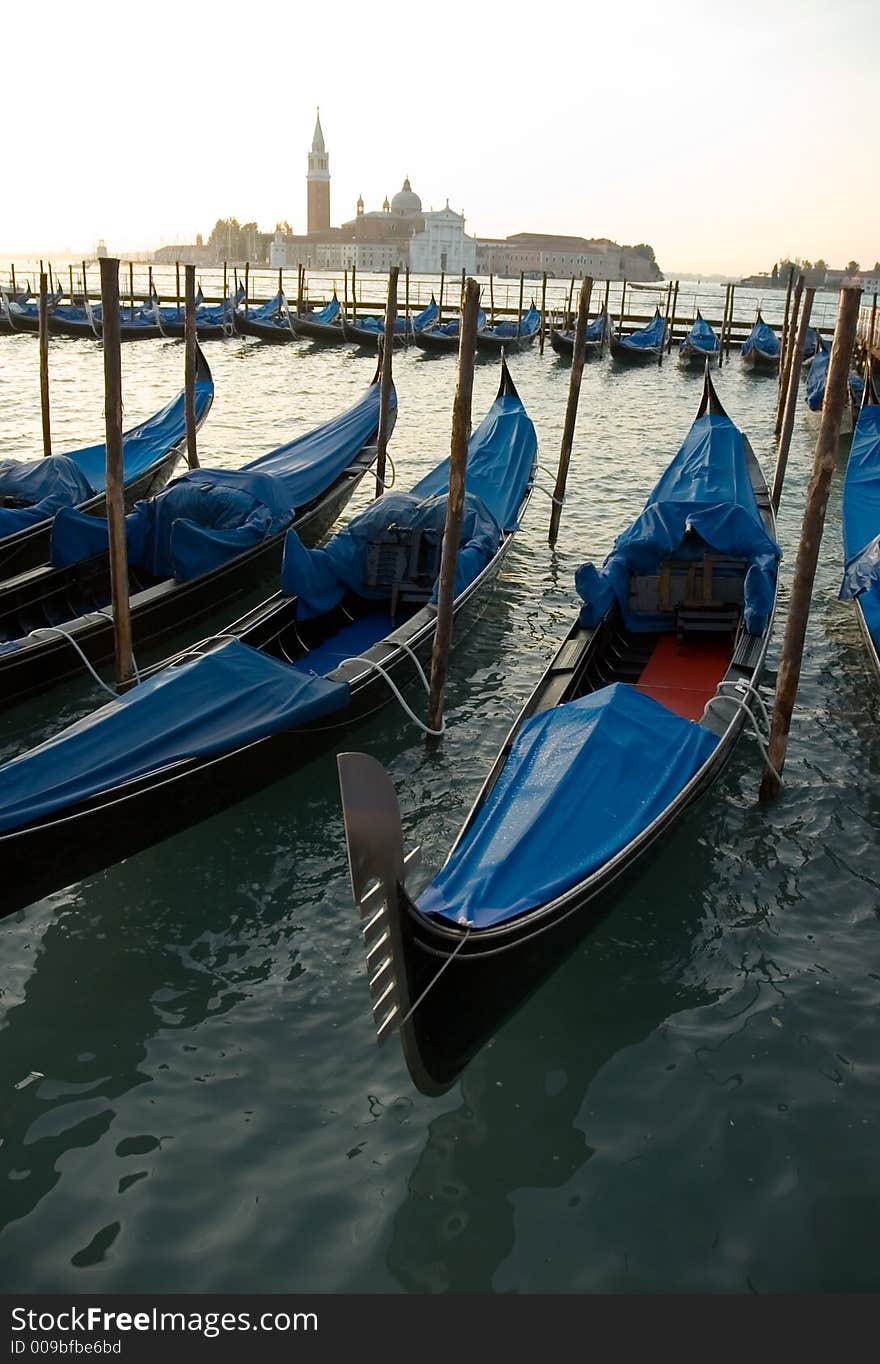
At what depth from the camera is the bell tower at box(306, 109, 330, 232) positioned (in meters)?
93.6

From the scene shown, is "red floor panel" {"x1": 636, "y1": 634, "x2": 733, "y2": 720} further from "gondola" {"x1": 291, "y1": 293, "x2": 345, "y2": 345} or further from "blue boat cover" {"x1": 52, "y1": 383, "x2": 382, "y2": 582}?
"gondola" {"x1": 291, "y1": 293, "x2": 345, "y2": 345}

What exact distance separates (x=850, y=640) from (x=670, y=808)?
3.35 metres

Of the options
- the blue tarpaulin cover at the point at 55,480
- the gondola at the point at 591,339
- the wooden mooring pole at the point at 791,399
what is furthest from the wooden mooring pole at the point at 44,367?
the gondola at the point at 591,339

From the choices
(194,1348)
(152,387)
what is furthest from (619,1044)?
(152,387)

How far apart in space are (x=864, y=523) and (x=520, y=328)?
696 inches

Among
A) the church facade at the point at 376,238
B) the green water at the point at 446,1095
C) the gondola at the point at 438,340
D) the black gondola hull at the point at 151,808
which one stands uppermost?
the church facade at the point at 376,238

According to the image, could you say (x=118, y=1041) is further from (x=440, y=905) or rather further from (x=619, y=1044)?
(x=619, y=1044)

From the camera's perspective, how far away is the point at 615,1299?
2.31 metres

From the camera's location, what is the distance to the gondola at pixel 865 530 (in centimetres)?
497

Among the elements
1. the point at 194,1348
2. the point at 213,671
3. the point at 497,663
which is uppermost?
the point at 213,671

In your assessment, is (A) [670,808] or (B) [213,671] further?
(B) [213,671]

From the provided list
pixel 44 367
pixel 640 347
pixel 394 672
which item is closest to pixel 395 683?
pixel 394 672

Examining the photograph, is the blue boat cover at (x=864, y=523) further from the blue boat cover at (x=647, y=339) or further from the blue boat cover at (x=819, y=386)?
the blue boat cover at (x=647, y=339)

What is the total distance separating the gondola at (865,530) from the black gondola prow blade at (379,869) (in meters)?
3.42
